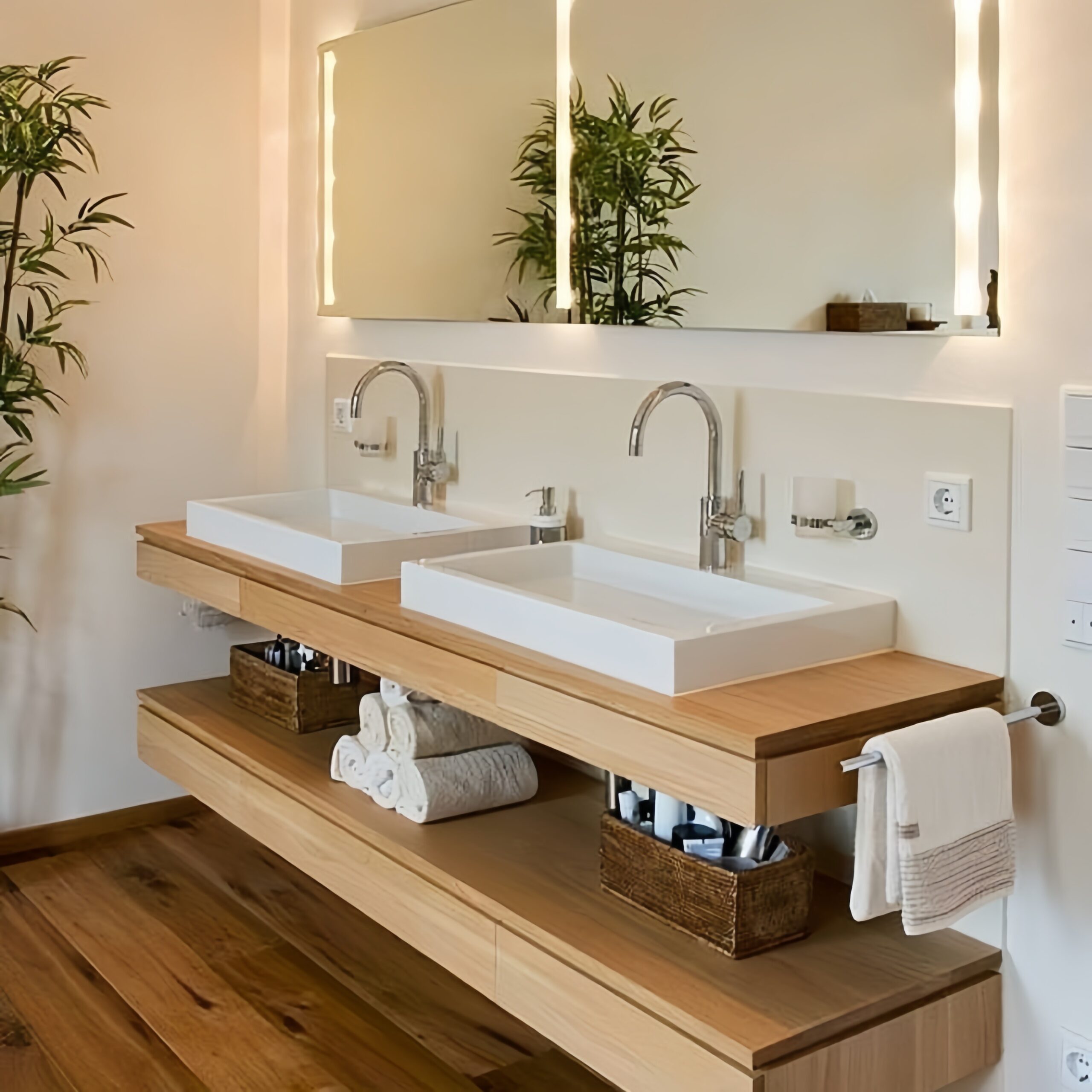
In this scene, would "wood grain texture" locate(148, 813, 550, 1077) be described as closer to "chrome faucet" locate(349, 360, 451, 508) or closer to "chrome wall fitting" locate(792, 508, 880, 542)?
"chrome faucet" locate(349, 360, 451, 508)

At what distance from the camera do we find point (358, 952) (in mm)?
2920

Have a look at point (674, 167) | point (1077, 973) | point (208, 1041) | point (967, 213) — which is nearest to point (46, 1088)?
point (208, 1041)

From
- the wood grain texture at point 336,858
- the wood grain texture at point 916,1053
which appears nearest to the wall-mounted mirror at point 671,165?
the wood grain texture at point 916,1053

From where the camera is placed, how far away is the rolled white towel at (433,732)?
2.51m

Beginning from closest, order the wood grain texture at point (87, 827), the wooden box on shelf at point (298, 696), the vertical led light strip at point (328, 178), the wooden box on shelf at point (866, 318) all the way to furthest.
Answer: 1. the wooden box on shelf at point (866, 318)
2. the wooden box on shelf at point (298, 696)
3. the vertical led light strip at point (328, 178)
4. the wood grain texture at point (87, 827)

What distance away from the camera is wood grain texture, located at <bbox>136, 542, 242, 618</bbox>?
2.79 m

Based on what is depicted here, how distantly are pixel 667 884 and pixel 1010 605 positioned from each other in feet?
2.08

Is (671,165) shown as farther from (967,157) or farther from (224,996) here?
(224,996)

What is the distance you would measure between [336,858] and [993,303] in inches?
58.2

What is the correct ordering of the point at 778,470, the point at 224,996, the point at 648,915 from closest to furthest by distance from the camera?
the point at 648,915, the point at 778,470, the point at 224,996

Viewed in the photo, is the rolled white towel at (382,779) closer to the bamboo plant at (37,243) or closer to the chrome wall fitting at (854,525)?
the chrome wall fitting at (854,525)

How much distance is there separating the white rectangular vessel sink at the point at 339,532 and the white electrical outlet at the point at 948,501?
0.92m

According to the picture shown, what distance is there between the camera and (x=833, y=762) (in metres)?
1.72

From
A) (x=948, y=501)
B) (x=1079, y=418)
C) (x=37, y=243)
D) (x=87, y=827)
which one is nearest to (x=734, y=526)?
(x=948, y=501)
